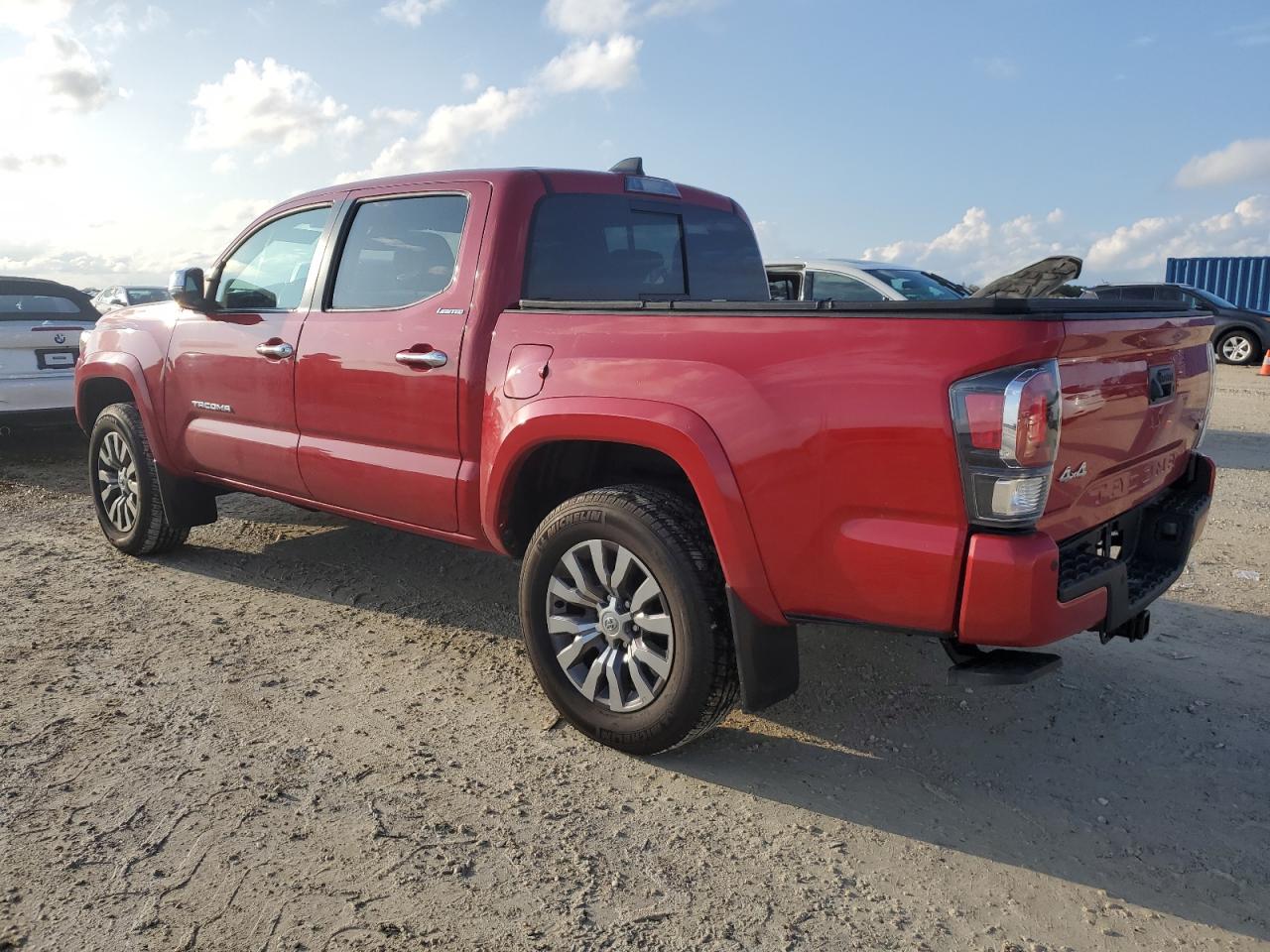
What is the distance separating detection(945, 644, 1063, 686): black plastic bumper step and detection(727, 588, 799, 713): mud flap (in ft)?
1.57

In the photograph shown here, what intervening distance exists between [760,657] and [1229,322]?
725 inches

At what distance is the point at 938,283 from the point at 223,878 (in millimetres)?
9372

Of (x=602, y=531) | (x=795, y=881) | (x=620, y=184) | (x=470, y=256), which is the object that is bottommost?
(x=795, y=881)

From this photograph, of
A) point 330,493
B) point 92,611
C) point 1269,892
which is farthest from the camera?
point 92,611

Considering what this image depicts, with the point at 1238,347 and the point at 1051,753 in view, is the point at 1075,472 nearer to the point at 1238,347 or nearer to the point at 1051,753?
the point at 1051,753

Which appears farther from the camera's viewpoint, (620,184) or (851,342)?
(620,184)

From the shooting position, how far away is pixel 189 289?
478 centimetres

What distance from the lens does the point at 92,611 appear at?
15.1 ft

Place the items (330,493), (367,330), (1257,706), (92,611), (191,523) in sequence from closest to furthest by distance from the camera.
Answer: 1. (1257,706)
2. (367,330)
3. (330,493)
4. (92,611)
5. (191,523)

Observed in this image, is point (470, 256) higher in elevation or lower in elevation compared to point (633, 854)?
higher

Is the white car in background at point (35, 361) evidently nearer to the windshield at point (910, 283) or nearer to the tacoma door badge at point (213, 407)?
the tacoma door badge at point (213, 407)

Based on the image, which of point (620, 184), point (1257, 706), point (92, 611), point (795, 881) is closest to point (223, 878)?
point (795, 881)

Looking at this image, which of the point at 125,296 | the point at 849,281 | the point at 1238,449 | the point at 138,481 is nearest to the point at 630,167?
the point at 138,481

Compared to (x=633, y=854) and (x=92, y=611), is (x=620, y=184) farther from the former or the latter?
(x=92, y=611)
